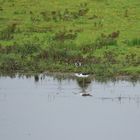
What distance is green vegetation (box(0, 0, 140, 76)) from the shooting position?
3184 cm

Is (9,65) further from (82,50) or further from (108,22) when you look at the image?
(108,22)

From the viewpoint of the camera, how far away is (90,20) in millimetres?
38750

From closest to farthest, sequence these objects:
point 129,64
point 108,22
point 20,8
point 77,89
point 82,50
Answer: point 77,89 < point 129,64 < point 82,50 < point 108,22 < point 20,8

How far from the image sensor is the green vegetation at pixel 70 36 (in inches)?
1254

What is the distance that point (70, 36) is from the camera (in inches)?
1417

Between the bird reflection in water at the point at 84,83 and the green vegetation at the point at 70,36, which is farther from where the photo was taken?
the green vegetation at the point at 70,36

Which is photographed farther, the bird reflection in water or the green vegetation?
the green vegetation

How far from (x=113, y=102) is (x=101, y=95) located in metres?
1.08

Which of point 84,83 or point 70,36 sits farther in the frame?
point 70,36

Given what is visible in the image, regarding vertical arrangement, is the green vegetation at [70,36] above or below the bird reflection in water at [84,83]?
above

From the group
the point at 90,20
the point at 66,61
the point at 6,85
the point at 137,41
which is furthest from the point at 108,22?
the point at 6,85

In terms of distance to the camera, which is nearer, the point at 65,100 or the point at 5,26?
the point at 65,100

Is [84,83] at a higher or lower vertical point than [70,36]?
lower

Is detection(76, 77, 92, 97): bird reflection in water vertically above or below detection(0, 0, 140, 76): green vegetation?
below
